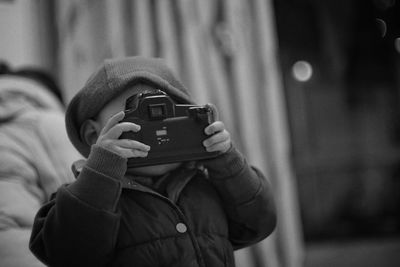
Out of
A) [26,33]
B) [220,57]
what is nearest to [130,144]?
[220,57]

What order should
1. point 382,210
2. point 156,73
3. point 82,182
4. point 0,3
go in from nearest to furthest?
1. point 82,182
2. point 156,73
3. point 0,3
4. point 382,210

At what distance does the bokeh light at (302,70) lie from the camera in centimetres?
240

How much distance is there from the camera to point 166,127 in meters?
0.75

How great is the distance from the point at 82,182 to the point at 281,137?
1.17 meters

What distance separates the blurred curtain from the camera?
5.73 feet

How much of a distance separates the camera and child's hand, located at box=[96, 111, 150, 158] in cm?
1

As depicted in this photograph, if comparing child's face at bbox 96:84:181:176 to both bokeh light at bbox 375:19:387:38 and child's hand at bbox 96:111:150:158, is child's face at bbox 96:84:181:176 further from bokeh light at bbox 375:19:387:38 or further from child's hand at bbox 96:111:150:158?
bokeh light at bbox 375:19:387:38

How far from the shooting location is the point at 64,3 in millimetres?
1754

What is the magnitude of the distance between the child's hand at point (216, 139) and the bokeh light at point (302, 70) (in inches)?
67.1

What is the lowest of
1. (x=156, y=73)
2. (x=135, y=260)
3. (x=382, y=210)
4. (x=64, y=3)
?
(x=382, y=210)

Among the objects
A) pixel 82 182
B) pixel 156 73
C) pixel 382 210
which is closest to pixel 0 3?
pixel 156 73

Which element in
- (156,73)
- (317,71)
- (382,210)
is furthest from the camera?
(382,210)

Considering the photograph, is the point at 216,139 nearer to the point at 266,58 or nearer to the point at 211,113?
the point at 211,113

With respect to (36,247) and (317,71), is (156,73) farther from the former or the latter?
(317,71)
